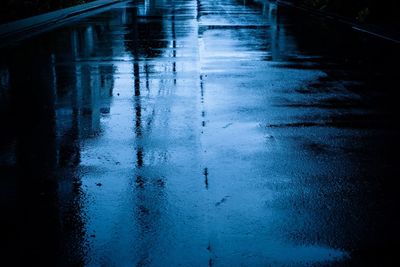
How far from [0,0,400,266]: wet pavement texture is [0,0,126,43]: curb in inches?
235

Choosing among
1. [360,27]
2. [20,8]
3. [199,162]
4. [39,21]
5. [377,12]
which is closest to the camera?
[199,162]

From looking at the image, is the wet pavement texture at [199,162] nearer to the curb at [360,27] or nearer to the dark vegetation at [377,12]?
the curb at [360,27]

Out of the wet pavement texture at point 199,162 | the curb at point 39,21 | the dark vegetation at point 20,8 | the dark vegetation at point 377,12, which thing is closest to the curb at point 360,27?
the dark vegetation at point 377,12

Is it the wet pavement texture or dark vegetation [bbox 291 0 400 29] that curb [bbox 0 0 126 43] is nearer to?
the wet pavement texture

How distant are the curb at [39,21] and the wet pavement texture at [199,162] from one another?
19.6 ft

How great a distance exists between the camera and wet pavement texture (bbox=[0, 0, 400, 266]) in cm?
527

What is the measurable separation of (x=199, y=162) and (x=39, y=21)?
21.0 metres

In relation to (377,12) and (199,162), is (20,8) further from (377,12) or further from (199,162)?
(199,162)

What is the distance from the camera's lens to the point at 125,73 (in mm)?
14727

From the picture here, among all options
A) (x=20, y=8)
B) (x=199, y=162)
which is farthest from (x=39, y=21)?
(x=199, y=162)

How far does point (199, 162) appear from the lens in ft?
24.8

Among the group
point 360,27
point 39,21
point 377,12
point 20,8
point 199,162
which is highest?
point 20,8

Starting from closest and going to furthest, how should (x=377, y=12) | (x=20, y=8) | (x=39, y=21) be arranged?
(x=39, y=21)
(x=377, y=12)
(x=20, y=8)

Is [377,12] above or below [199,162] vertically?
above
